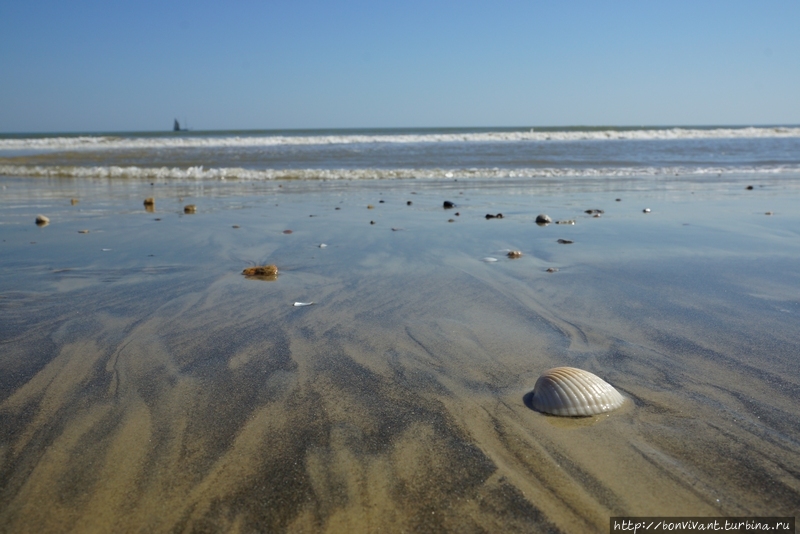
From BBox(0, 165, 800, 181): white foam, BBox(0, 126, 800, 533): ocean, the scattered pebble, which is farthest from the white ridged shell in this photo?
BBox(0, 165, 800, 181): white foam

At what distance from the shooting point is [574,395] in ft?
8.07

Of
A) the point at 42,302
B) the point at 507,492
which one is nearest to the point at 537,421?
the point at 507,492

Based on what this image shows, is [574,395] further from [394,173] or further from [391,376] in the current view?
[394,173]

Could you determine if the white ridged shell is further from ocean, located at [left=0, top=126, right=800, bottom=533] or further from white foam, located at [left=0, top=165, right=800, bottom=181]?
white foam, located at [left=0, top=165, right=800, bottom=181]

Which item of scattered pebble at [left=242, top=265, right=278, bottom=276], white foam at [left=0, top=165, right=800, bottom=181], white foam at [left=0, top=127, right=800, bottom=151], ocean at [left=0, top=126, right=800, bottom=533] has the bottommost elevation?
ocean at [left=0, top=126, right=800, bottom=533]

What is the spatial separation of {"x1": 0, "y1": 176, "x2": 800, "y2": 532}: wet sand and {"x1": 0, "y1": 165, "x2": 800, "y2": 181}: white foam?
9260 millimetres

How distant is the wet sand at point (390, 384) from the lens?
6.26ft

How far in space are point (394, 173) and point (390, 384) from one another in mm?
13328

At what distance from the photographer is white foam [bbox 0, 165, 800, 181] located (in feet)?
50.2

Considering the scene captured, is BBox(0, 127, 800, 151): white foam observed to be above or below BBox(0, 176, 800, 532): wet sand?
above

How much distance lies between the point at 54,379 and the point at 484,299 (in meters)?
2.58

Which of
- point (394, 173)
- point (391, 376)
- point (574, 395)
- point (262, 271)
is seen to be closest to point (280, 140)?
point (394, 173)

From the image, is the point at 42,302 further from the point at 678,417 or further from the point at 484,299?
the point at 678,417

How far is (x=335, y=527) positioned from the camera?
5.86 ft
